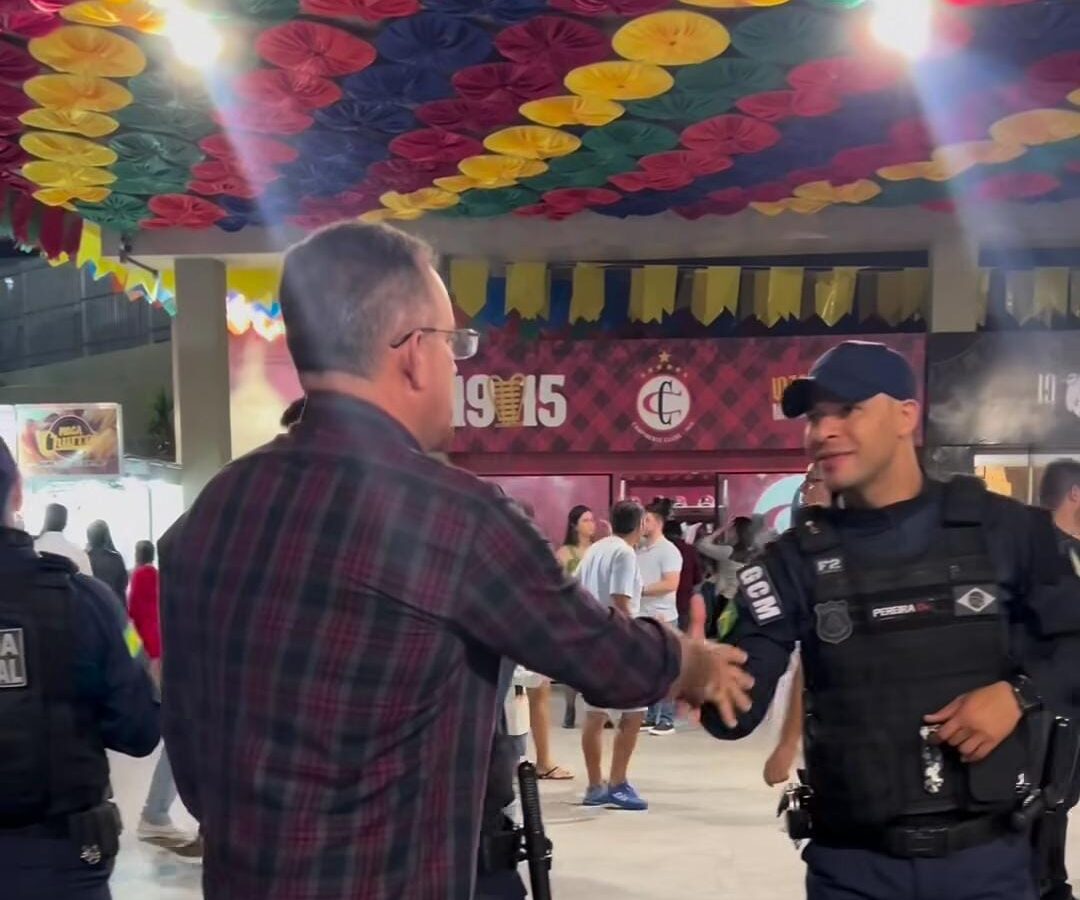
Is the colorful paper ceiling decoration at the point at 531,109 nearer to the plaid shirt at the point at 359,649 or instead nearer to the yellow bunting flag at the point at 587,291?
the yellow bunting flag at the point at 587,291

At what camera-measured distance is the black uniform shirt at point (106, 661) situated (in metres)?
2.23

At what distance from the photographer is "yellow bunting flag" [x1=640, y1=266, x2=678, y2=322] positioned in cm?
864

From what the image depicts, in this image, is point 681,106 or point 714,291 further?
point 714,291

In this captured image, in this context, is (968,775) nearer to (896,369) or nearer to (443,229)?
(896,369)

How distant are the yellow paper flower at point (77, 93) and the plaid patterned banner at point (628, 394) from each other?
11.9 feet

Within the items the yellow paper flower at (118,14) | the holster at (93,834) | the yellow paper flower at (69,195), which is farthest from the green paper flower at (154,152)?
the holster at (93,834)

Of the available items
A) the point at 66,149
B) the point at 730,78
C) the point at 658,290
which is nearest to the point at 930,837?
the point at 730,78

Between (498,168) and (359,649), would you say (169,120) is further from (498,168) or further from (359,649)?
(359,649)

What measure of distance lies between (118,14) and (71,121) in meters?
1.60

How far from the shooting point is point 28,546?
224 centimetres

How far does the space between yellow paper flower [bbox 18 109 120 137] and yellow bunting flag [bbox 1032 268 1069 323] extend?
6.59 metres

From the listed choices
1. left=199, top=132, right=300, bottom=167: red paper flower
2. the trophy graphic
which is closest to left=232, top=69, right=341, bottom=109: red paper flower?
left=199, top=132, right=300, bottom=167: red paper flower

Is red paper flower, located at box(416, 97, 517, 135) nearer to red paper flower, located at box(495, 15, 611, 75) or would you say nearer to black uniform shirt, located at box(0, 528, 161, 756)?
red paper flower, located at box(495, 15, 611, 75)

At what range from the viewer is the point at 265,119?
5824mm
